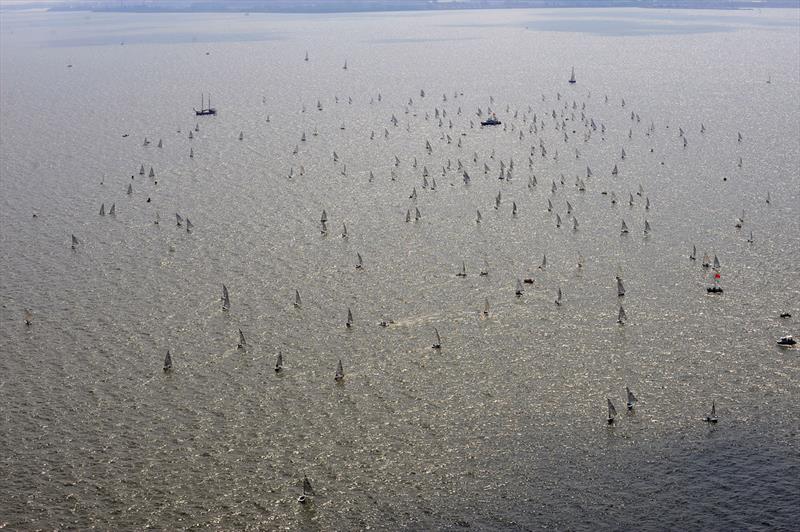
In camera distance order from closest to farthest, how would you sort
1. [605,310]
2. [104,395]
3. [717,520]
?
[717,520] → [104,395] → [605,310]

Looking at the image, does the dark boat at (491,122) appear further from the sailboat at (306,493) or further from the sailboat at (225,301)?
the sailboat at (306,493)

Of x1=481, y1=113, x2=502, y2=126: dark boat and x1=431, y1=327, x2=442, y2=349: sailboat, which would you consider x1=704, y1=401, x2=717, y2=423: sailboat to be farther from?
x1=481, y1=113, x2=502, y2=126: dark boat

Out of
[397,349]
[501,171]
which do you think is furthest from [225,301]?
[501,171]

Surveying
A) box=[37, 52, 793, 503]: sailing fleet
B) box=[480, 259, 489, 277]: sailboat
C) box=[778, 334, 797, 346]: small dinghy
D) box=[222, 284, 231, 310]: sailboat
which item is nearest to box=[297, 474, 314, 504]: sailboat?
box=[37, 52, 793, 503]: sailing fleet

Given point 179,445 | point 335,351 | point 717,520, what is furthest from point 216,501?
point 717,520

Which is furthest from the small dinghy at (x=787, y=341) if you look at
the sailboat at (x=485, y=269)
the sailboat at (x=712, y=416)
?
the sailboat at (x=485, y=269)

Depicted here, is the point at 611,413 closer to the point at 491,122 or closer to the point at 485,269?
the point at 485,269

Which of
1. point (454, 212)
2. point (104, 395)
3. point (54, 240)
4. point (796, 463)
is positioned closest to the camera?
point (796, 463)

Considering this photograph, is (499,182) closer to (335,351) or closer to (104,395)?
(335,351)
